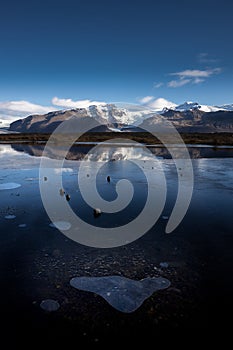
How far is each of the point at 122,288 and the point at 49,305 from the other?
5.64ft

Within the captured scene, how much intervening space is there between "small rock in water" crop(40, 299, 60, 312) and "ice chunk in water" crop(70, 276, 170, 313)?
70 centimetres

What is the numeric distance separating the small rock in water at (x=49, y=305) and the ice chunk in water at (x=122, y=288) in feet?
2.29

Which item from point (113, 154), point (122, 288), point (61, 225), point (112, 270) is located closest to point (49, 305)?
point (122, 288)

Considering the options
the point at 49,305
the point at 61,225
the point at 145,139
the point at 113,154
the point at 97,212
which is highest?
the point at 145,139

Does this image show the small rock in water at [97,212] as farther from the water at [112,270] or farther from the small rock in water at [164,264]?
the small rock in water at [164,264]


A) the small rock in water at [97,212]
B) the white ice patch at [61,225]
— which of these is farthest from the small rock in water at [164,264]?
the small rock in water at [97,212]

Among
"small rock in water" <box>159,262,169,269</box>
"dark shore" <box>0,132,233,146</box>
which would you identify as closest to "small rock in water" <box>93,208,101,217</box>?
"small rock in water" <box>159,262,169,269</box>

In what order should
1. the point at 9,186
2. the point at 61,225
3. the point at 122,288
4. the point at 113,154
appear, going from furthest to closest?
1. the point at 113,154
2. the point at 9,186
3. the point at 61,225
4. the point at 122,288

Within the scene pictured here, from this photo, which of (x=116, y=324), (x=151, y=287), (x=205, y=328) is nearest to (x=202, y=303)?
(x=205, y=328)

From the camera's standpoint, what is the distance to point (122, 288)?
645 centimetres

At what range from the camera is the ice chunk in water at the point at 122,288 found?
5.97m

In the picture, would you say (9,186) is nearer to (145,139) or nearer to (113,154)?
(113,154)

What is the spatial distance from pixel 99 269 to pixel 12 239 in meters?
3.49

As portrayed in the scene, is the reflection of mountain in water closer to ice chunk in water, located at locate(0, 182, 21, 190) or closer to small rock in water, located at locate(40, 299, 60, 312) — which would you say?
ice chunk in water, located at locate(0, 182, 21, 190)
